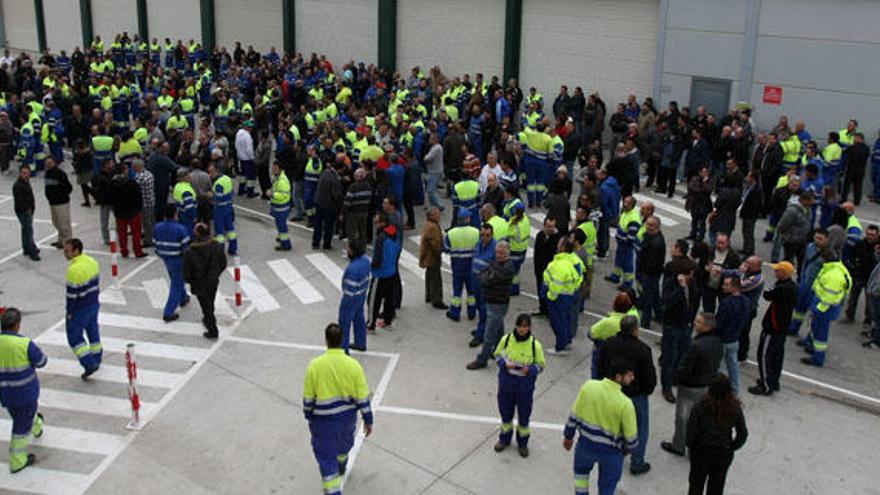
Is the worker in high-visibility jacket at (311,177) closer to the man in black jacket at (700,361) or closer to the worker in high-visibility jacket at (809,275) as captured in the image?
the worker in high-visibility jacket at (809,275)

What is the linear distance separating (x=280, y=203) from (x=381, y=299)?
4339mm

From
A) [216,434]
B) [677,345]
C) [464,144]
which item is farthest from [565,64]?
[216,434]

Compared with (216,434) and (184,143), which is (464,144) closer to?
(184,143)

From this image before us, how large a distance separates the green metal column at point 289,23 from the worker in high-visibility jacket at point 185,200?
20.6 m

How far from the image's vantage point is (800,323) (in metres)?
13.3

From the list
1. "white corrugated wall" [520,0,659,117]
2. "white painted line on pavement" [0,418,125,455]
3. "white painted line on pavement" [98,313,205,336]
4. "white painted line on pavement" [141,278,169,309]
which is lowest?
"white painted line on pavement" [0,418,125,455]

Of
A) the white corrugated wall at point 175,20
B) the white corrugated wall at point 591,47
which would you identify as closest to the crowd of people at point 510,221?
the white corrugated wall at point 591,47

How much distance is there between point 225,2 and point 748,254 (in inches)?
1136

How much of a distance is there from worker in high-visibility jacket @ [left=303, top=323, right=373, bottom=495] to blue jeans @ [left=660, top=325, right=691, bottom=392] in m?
4.45

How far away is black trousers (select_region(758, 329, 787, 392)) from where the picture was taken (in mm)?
11148

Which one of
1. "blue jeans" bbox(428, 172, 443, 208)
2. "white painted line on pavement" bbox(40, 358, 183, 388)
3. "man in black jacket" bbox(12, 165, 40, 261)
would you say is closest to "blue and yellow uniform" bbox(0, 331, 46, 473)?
"white painted line on pavement" bbox(40, 358, 183, 388)

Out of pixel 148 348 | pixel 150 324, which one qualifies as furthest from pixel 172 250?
pixel 148 348

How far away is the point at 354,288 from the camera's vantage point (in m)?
11.6

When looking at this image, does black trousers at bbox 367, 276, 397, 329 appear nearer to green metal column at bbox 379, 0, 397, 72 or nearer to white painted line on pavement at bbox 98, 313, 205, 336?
white painted line on pavement at bbox 98, 313, 205, 336
